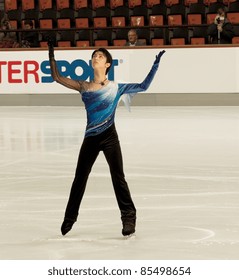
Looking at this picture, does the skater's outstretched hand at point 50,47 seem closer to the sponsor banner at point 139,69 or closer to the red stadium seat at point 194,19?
the sponsor banner at point 139,69

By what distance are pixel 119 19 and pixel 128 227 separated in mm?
16281

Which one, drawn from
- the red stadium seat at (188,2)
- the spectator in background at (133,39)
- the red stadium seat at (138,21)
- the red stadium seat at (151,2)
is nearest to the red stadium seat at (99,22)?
the red stadium seat at (138,21)

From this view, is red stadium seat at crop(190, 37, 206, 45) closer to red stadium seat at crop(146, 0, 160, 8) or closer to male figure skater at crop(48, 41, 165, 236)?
red stadium seat at crop(146, 0, 160, 8)

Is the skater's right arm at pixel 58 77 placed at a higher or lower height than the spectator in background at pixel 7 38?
higher

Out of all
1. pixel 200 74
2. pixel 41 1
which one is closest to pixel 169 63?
pixel 200 74

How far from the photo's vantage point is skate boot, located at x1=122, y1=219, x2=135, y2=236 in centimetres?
620

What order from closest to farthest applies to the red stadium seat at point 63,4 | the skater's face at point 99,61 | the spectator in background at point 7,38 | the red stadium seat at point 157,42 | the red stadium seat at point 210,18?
the skater's face at point 99,61 < the red stadium seat at point 157,42 < the spectator in background at point 7,38 < the red stadium seat at point 210,18 < the red stadium seat at point 63,4

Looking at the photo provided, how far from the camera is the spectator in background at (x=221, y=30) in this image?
64.0ft

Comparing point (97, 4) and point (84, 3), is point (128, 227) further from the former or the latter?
point (84, 3)

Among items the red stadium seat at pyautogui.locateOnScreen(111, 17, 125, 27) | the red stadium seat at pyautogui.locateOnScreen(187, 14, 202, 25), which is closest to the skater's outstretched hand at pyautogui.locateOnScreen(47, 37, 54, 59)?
the red stadium seat at pyautogui.locateOnScreen(187, 14, 202, 25)

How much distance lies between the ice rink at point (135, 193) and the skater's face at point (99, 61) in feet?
3.85

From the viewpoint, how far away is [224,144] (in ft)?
40.6

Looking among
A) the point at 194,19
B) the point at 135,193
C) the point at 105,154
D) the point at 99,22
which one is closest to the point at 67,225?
the point at 105,154

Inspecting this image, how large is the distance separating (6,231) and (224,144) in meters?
6.22
